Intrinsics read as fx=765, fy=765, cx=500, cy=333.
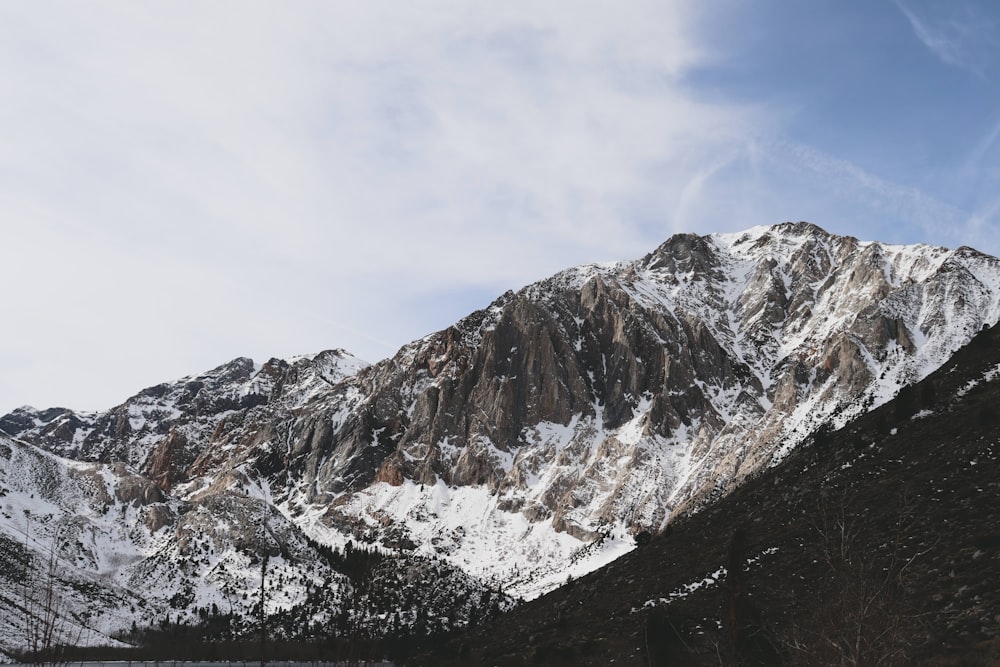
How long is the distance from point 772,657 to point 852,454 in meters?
40.9

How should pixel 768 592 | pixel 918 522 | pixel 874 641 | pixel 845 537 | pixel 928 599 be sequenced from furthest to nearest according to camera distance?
pixel 768 592
pixel 918 522
pixel 928 599
pixel 845 537
pixel 874 641

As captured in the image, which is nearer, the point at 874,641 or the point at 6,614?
the point at 874,641

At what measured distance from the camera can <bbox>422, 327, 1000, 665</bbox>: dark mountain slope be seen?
31.9 metres

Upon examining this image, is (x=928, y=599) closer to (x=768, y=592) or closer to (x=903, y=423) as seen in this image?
(x=768, y=592)

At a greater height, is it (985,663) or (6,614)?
(6,614)

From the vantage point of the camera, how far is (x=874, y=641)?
1955 centimetres

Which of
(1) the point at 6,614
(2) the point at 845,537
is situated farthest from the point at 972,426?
(1) the point at 6,614

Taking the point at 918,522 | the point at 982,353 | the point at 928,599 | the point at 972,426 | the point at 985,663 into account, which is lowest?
the point at 985,663

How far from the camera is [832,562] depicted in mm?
27266

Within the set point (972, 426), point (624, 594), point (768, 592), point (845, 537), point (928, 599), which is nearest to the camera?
point (845, 537)

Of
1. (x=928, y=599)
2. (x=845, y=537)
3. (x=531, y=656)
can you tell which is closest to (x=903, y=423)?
(x=928, y=599)

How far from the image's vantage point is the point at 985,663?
28422 mm

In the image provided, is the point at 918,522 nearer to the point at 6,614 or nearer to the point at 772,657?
the point at 772,657

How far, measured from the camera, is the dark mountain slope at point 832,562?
31.9 meters
